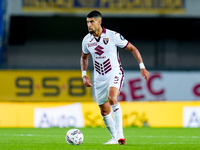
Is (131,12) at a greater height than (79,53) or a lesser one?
greater

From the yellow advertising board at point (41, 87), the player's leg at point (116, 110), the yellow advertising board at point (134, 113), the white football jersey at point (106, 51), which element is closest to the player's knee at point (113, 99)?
the player's leg at point (116, 110)

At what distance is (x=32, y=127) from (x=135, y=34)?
922 cm

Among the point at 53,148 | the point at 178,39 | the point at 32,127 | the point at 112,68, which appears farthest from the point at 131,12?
the point at 53,148

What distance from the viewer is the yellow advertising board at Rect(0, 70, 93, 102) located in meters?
18.9

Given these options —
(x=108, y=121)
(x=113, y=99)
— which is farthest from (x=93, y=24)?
(x=108, y=121)

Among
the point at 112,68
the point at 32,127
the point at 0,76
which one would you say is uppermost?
the point at 112,68

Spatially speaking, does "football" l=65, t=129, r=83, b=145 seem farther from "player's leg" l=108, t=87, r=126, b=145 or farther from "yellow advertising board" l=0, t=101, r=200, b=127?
"yellow advertising board" l=0, t=101, r=200, b=127

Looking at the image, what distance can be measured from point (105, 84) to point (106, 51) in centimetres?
54

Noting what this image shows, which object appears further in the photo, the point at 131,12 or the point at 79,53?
the point at 79,53

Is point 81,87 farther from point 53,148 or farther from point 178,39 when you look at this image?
point 53,148

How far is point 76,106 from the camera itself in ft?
53.3

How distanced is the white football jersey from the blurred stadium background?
7437 millimetres

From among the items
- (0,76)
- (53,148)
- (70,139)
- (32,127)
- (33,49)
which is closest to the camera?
(53,148)

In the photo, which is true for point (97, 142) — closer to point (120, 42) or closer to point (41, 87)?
point (120, 42)
